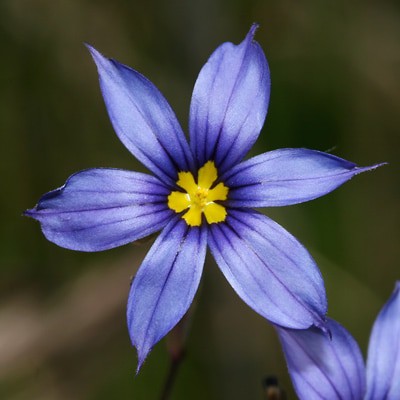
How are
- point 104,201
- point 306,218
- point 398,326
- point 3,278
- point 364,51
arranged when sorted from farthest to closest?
point 364,51
point 306,218
point 3,278
point 398,326
point 104,201

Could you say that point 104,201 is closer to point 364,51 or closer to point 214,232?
point 214,232

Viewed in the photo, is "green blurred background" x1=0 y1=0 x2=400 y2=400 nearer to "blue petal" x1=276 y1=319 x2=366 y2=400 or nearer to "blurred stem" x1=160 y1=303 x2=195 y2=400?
"blurred stem" x1=160 y1=303 x2=195 y2=400

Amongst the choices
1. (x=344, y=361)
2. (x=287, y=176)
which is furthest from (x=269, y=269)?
(x=344, y=361)

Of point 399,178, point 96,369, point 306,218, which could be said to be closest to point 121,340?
point 96,369

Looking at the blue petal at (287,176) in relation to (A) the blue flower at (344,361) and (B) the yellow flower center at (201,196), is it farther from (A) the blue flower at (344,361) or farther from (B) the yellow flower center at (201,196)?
(A) the blue flower at (344,361)

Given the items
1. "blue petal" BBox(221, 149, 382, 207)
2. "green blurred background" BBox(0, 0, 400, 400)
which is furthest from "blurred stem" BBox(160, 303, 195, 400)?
"green blurred background" BBox(0, 0, 400, 400)

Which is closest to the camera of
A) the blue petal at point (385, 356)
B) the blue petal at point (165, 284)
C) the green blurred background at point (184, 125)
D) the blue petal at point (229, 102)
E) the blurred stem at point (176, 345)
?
the blue petal at point (165, 284)

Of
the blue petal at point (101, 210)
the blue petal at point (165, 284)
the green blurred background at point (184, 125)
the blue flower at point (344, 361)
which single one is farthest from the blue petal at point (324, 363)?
the green blurred background at point (184, 125)

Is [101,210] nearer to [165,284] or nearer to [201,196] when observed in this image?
[165,284]
